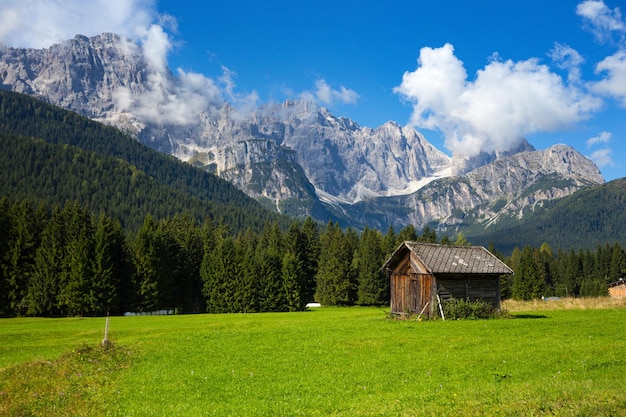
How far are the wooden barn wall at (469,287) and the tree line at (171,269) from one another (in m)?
34.8

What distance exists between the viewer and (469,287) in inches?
1769

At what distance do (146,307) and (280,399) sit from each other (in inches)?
2673

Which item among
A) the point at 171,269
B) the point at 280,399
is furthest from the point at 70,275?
the point at 280,399

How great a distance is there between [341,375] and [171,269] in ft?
246

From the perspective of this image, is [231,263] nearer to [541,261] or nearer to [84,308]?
[84,308]

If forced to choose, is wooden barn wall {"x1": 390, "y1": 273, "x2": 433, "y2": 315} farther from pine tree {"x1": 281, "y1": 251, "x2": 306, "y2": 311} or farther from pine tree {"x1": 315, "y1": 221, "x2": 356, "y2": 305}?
pine tree {"x1": 315, "y1": 221, "x2": 356, "y2": 305}

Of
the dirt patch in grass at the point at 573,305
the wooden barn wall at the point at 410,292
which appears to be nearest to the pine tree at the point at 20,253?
the wooden barn wall at the point at 410,292

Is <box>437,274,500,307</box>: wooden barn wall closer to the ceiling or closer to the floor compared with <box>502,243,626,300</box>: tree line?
closer to the floor

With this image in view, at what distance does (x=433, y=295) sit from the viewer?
141 feet

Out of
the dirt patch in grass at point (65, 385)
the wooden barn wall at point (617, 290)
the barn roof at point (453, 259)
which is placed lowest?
the dirt patch in grass at point (65, 385)

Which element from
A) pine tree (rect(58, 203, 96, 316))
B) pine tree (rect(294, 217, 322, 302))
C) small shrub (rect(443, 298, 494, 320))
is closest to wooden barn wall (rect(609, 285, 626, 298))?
pine tree (rect(294, 217, 322, 302))

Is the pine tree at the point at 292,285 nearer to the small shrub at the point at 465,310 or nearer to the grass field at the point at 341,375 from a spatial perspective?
the small shrub at the point at 465,310

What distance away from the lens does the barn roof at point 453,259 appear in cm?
4400

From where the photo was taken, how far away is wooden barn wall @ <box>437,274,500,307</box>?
4369 cm
